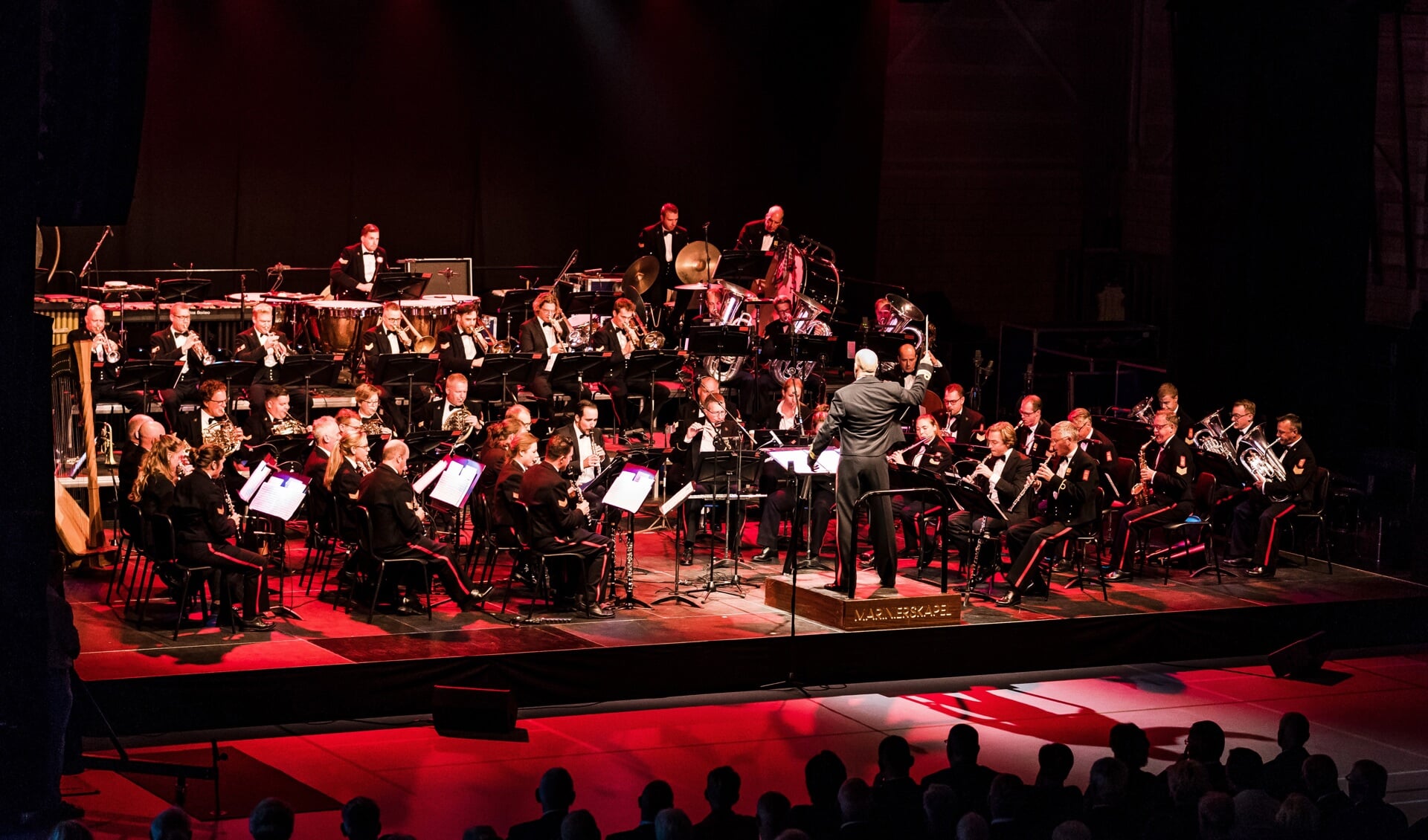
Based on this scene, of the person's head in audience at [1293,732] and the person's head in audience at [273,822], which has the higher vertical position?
the person's head in audience at [1293,732]

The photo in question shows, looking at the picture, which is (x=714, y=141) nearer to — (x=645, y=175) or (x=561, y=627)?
(x=645, y=175)

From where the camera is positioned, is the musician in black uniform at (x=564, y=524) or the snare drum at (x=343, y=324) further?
the snare drum at (x=343, y=324)

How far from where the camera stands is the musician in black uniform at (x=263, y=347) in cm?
1471

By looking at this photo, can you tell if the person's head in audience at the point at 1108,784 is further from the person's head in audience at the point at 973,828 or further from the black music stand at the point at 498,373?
the black music stand at the point at 498,373

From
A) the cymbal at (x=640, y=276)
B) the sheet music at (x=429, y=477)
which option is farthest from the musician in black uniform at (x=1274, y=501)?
the cymbal at (x=640, y=276)

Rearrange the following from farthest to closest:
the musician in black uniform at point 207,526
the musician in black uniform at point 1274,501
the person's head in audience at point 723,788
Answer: the musician in black uniform at point 1274,501
the musician in black uniform at point 207,526
the person's head in audience at point 723,788

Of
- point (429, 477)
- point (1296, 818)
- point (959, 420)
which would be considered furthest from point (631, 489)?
point (1296, 818)

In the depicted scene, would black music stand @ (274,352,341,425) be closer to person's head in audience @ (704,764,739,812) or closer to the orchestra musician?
the orchestra musician

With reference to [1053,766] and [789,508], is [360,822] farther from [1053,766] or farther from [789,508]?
[789,508]

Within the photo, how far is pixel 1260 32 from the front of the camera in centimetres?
1576

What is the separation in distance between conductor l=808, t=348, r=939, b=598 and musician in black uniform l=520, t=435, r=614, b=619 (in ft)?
5.20

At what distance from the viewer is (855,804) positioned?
255 inches

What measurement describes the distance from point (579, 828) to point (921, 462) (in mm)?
7572

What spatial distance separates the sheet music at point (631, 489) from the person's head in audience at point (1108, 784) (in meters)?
4.89
